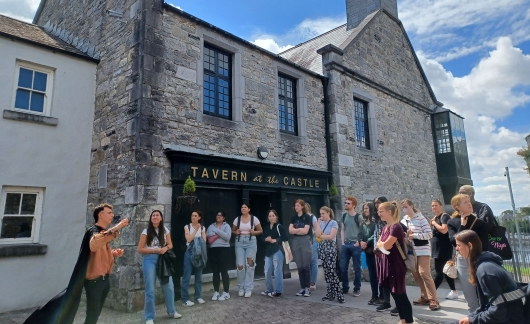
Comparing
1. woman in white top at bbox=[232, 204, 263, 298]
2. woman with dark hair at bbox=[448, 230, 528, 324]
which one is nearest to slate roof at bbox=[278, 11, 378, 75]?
woman in white top at bbox=[232, 204, 263, 298]

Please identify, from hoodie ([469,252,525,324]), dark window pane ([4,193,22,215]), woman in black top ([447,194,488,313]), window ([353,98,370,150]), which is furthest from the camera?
window ([353,98,370,150])

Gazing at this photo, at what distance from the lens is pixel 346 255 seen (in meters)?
6.66

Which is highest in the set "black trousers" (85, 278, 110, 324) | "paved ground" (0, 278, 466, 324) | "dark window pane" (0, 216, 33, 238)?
"dark window pane" (0, 216, 33, 238)

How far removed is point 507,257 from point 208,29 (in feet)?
24.6

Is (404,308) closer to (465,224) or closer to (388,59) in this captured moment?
(465,224)

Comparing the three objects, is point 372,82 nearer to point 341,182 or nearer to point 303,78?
point 303,78

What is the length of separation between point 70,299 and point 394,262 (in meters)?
3.93

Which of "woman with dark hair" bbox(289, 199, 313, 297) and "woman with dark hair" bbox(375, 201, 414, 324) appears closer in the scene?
"woman with dark hair" bbox(375, 201, 414, 324)

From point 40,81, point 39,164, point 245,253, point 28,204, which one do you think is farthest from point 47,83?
point 245,253

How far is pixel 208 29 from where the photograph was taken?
8.36 metres

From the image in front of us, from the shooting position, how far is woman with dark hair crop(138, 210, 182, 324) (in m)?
5.16

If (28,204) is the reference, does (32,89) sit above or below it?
above

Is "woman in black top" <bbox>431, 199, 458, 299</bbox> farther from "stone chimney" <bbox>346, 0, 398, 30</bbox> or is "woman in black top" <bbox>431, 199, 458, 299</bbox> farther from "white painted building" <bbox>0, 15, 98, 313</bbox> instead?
"stone chimney" <bbox>346, 0, 398, 30</bbox>

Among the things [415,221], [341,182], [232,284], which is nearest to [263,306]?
[232,284]
